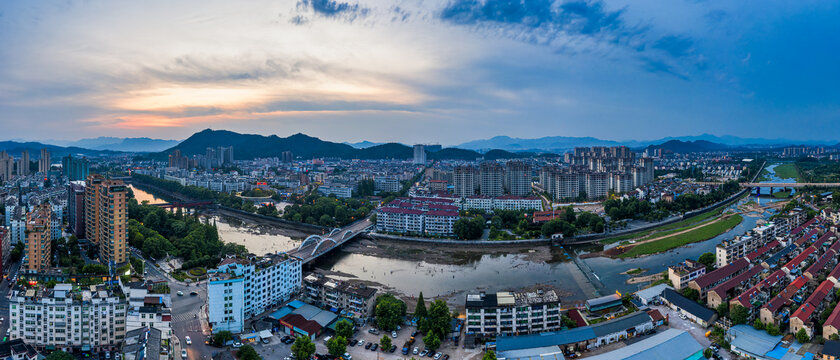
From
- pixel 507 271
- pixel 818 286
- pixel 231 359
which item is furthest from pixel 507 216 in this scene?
pixel 231 359

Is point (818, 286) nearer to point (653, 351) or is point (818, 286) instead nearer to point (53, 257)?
point (653, 351)

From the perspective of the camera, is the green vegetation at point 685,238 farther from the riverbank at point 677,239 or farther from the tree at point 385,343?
the tree at point 385,343

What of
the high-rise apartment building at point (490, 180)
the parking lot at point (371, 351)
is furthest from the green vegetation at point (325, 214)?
the parking lot at point (371, 351)

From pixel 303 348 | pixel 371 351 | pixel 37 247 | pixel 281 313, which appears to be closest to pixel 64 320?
pixel 281 313

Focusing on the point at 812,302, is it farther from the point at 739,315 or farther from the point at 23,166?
the point at 23,166

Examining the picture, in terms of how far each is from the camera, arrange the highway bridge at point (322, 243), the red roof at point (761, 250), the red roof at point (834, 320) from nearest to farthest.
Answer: the red roof at point (834, 320), the red roof at point (761, 250), the highway bridge at point (322, 243)

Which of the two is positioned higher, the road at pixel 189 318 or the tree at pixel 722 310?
the tree at pixel 722 310

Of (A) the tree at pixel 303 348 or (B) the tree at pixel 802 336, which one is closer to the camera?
(A) the tree at pixel 303 348
